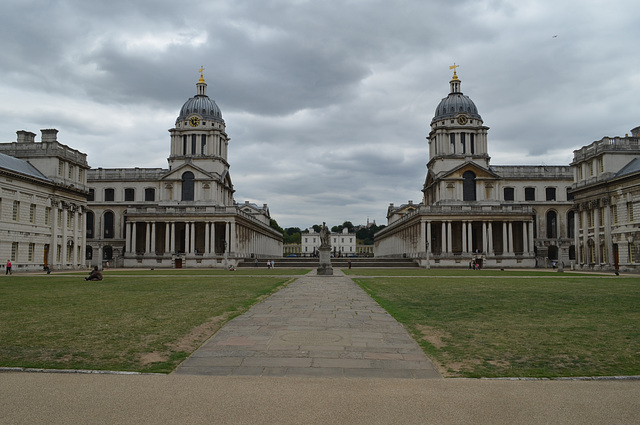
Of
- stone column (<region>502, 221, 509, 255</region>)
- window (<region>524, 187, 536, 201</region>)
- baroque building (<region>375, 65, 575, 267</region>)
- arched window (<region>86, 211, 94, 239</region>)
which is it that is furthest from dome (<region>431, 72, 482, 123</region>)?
arched window (<region>86, 211, 94, 239</region>)

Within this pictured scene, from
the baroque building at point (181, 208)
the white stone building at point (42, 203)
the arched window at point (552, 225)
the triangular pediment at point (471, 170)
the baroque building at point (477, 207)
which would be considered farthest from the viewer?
the arched window at point (552, 225)

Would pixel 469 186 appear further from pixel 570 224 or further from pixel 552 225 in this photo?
pixel 570 224

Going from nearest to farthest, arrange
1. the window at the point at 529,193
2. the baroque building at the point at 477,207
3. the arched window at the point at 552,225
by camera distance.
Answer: the baroque building at the point at 477,207, the arched window at the point at 552,225, the window at the point at 529,193

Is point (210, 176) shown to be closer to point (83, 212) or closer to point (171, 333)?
point (83, 212)

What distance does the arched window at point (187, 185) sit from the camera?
3231 inches

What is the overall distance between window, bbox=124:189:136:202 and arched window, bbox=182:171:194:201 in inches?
557

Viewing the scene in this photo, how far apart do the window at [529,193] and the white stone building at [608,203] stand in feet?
94.1

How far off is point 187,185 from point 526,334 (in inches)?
2997

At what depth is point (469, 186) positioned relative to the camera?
269 ft

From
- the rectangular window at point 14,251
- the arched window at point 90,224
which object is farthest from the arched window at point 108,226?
the rectangular window at point 14,251

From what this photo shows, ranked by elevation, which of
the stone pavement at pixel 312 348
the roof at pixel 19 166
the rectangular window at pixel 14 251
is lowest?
the stone pavement at pixel 312 348

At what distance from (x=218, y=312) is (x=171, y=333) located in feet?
12.5

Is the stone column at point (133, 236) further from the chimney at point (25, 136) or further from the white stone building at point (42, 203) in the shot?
the chimney at point (25, 136)

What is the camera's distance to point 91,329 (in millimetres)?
11609
